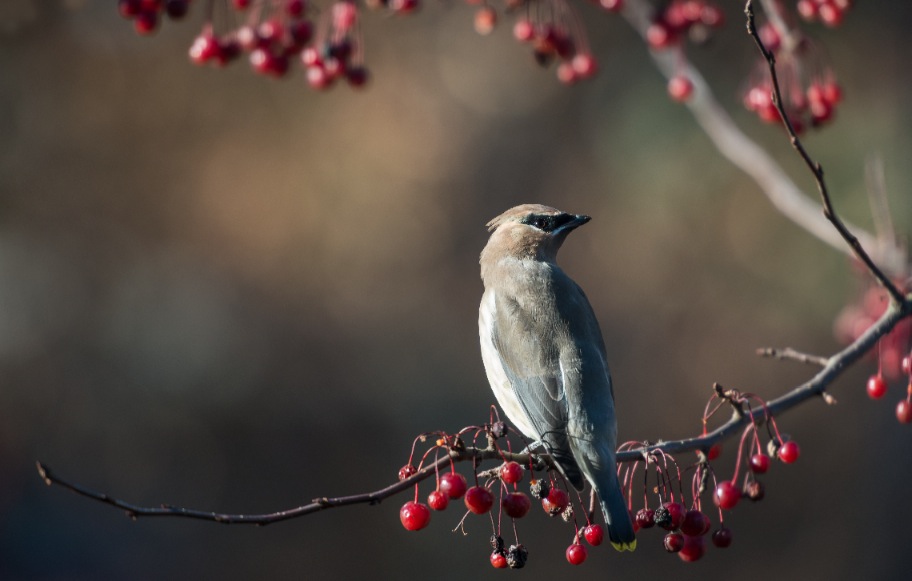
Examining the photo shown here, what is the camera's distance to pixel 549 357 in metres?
3.53

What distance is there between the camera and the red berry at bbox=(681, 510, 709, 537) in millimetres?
2562

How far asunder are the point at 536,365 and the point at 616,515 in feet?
2.47

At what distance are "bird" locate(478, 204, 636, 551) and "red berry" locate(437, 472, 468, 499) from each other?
543mm

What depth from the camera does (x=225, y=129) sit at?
1155 centimetres

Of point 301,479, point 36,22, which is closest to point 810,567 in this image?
point 301,479

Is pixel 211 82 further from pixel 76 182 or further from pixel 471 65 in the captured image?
pixel 471 65

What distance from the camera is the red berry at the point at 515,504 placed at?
8.13ft

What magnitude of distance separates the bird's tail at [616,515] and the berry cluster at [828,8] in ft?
6.17

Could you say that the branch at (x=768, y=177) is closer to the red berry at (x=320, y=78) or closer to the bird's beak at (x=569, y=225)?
the bird's beak at (x=569, y=225)

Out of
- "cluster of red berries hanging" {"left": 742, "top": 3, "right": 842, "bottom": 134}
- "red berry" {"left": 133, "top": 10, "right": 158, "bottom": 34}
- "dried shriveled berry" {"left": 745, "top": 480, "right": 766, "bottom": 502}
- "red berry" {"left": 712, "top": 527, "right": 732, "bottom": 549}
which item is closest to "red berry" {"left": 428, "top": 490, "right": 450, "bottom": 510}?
"red berry" {"left": 712, "top": 527, "right": 732, "bottom": 549}

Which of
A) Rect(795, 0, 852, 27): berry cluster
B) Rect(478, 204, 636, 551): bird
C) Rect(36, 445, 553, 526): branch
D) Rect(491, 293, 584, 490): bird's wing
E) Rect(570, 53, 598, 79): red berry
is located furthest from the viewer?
Rect(570, 53, 598, 79): red berry

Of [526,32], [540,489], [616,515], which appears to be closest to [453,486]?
[540,489]

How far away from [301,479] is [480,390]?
6.30ft

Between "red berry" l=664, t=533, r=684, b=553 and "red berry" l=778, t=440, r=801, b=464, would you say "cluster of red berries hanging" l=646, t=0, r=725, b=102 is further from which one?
"red berry" l=664, t=533, r=684, b=553
